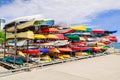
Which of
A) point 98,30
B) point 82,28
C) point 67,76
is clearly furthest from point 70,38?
point 67,76

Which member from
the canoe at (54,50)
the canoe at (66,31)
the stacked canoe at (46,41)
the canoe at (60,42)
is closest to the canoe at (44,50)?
the stacked canoe at (46,41)

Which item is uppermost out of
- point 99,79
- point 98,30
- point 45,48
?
point 98,30

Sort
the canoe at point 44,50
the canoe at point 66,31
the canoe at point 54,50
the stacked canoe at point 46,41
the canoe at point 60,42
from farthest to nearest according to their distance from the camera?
the canoe at point 66,31, the canoe at point 60,42, the canoe at point 54,50, the canoe at point 44,50, the stacked canoe at point 46,41

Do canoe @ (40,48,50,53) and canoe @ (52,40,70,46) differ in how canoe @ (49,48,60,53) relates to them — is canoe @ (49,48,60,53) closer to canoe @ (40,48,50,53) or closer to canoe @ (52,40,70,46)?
canoe @ (40,48,50,53)

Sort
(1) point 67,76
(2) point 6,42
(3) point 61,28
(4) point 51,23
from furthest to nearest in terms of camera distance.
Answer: (3) point 61,28 → (2) point 6,42 → (4) point 51,23 → (1) point 67,76

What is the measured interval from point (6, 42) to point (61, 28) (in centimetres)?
776

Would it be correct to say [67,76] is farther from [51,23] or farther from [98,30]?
[98,30]

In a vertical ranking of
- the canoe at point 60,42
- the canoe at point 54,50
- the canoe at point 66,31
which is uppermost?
the canoe at point 66,31

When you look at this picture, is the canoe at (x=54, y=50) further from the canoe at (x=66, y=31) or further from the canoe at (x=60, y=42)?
the canoe at (x=66, y=31)

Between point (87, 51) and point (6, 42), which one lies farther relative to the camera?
point (87, 51)

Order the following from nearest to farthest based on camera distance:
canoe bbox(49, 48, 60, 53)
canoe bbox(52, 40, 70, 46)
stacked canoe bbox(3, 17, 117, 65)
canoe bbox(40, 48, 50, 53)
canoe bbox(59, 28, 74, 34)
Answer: stacked canoe bbox(3, 17, 117, 65)
canoe bbox(40, 48, 50, 53)
canoe bbox(49, 48, 60, 53)
canoe bbox(52, 40, 70, 46)
canoe bbox(59, 28, 74, 34)

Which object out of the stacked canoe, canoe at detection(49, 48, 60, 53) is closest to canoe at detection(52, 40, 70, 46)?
the stacked canoe

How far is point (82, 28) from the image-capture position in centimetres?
2888

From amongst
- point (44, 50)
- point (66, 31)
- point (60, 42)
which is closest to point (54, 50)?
point (44, 50)
